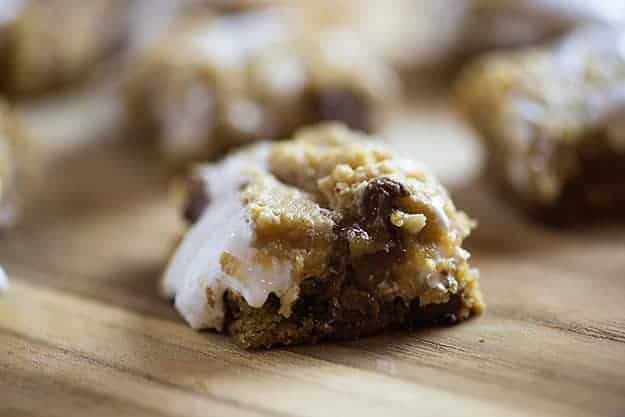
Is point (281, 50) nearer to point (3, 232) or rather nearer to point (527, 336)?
point (3, 232)

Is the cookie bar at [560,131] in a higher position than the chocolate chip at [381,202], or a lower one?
higher

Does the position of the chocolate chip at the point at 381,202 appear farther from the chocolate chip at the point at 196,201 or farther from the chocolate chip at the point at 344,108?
the chocolate chip at the point at 344,108

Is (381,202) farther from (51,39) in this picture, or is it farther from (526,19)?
(51,39)

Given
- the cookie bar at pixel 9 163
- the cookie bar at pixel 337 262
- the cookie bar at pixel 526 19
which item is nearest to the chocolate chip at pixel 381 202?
the cookie bar at pixel 337 262

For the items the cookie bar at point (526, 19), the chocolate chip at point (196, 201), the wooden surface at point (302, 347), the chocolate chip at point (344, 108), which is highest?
the cookie bar at point (526, 19)

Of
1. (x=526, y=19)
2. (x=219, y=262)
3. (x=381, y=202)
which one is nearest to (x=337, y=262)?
(x=381, y=202)

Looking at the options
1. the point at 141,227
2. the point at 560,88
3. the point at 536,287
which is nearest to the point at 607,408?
the point at 536,287

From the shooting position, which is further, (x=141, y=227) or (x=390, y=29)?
(x=390, y=29)
